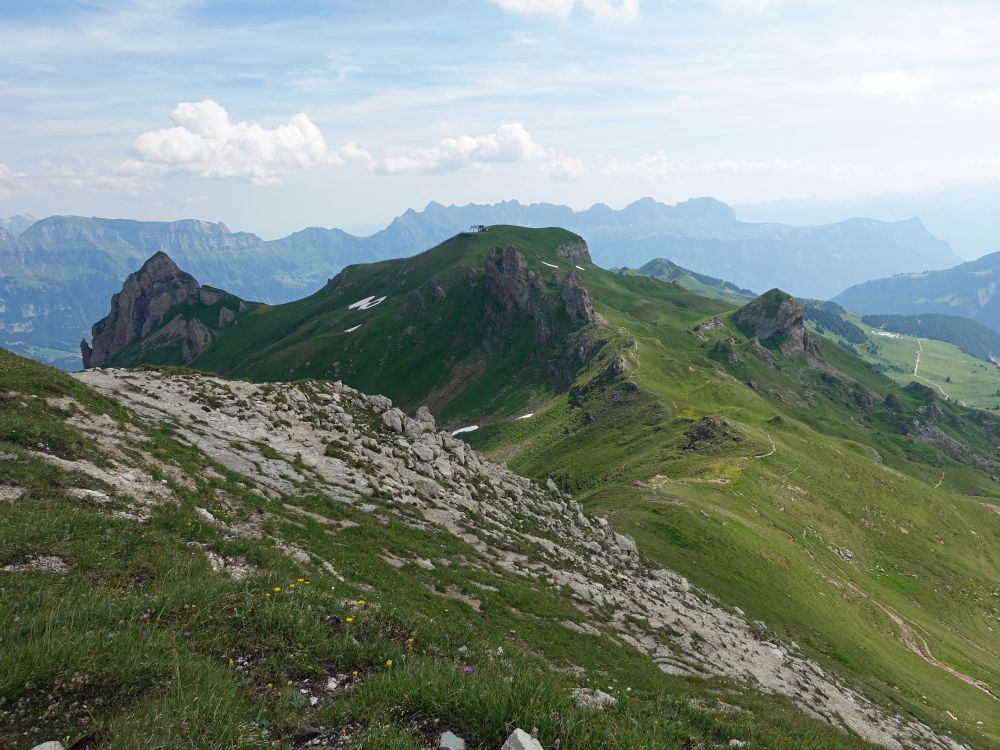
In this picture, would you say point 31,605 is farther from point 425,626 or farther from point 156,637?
point 425,626

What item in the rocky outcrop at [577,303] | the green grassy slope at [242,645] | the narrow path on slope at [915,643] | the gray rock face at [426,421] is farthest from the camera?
the rocky outcrop at [577,303]

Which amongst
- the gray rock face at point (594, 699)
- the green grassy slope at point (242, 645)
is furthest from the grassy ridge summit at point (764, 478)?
the gray rock face at point (594, 699)

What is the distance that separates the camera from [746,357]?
588ft

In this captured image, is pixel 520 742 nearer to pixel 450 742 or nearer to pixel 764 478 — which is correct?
pixel 450 742

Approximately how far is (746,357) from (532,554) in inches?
6580

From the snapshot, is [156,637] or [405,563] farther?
[405,563]

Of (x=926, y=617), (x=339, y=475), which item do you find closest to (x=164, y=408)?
(x=339, y=475)

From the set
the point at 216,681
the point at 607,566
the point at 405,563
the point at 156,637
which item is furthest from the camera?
the point at 607,566

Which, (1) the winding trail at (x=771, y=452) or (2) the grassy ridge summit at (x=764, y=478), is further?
(1) the winding trail at (x=771, y=452)

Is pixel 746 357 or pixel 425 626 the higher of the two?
pixel 425 626

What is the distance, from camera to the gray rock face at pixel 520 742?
25.5 ft

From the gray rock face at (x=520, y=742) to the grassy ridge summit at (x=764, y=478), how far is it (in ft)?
141

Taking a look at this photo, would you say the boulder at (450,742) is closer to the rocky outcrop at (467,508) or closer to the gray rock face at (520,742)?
the gray rock face at (520,742)

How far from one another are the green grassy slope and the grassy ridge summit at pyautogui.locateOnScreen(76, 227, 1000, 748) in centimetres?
3386
